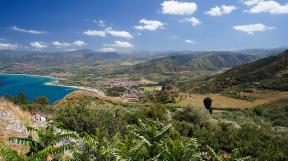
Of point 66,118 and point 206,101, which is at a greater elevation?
point 66,118

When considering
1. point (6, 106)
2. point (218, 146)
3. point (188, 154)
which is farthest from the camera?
point (218, 146)

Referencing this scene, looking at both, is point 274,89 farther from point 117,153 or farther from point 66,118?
point 117,153

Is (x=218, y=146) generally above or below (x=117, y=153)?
below

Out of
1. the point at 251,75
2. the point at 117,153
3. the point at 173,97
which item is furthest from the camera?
the point at 251,75

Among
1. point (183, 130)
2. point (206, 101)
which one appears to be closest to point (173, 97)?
point (206, 101)

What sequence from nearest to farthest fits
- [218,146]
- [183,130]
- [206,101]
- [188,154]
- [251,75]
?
[188,154] < [218,146] < [183,130] < [206,101] < [251,75]

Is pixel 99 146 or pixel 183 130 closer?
pixel 99 146

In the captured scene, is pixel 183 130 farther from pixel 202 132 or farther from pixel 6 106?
pixel 6 106

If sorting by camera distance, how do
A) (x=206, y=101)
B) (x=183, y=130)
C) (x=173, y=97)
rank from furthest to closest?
(x=173, y=97) < (x=206, y=101) < (x=183, y=130)

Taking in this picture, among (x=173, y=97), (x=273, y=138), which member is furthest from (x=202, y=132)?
(x=173, y=97)
